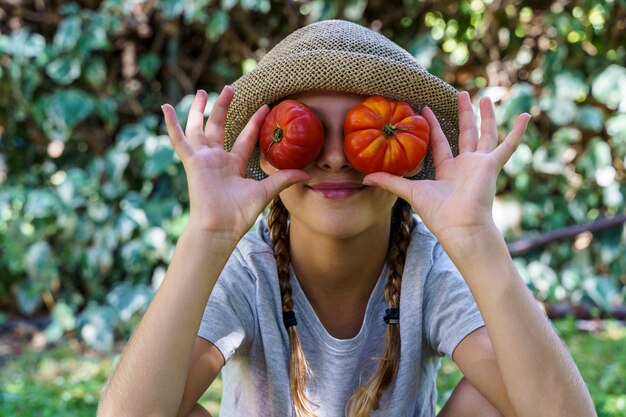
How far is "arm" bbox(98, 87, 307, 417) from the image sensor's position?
177 cm

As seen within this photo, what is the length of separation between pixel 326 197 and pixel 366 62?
1.26 ft

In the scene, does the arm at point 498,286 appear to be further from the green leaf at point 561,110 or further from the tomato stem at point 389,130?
the green leaf at point 561,110

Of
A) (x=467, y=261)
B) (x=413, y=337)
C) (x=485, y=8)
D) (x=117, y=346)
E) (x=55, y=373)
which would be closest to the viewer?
(x=467, y=261)

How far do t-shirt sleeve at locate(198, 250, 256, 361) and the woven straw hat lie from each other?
0.31m

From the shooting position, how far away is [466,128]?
1957mm

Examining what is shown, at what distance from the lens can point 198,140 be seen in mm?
1959

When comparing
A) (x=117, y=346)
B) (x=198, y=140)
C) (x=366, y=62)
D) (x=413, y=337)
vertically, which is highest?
(x=366, y=62)

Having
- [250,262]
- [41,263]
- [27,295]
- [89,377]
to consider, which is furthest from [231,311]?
[27,295]

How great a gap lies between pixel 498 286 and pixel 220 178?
0.78 meters

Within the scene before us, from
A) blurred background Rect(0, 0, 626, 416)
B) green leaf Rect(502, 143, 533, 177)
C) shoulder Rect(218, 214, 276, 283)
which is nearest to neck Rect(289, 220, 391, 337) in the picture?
shoulder Rect(218, 214, 276, 283)

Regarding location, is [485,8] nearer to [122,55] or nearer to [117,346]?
[122,55]

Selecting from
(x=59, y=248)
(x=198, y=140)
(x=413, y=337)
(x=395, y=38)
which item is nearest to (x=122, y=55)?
(x=59, y=248)

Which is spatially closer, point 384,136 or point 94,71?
point 384,136

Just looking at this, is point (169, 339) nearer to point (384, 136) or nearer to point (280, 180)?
point (280, 180)
